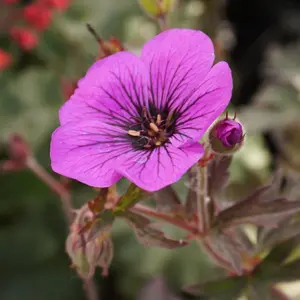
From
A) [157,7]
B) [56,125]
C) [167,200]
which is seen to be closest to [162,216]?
[167,200]

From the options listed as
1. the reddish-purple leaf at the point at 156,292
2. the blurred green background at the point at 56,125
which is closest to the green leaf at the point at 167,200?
the reddish-purple leaf at the point at 156,292

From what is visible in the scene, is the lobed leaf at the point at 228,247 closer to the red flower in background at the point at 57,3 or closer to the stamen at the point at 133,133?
the stamen at the point at 133,133

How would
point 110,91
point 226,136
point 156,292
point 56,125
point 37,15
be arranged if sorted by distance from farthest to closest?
point 56,125
point 37,15
point 156,292
point 110,91
point 226,136

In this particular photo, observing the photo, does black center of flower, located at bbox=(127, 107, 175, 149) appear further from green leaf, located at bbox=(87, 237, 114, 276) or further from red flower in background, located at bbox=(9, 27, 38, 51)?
red flower in background, located at bbox=(9, 27, 38, 51)

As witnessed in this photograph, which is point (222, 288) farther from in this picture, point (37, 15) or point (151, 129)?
point (37, 15)

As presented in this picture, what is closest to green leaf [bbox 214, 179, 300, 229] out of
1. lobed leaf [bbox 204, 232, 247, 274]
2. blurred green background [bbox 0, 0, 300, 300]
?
lobed leaf [bbox 204, 232, 247, 274]

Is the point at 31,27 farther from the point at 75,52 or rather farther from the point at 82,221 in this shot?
the point at 82,221
